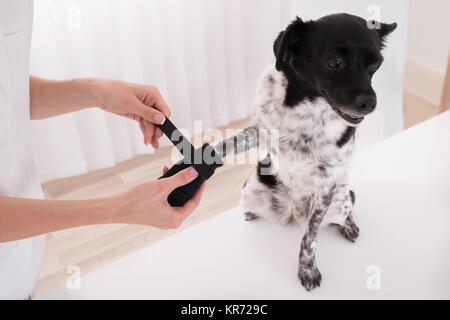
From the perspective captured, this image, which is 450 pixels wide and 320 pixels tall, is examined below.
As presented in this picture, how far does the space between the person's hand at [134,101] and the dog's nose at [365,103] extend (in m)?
0.52

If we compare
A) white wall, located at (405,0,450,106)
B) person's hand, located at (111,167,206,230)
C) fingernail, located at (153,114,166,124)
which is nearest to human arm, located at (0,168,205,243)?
person's hand, located at (111,167,206,230)

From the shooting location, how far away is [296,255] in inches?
50.3

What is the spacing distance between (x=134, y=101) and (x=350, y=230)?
2.53 ft

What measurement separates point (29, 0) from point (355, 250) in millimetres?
1181

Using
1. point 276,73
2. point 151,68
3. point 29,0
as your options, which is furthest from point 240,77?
point 29,0

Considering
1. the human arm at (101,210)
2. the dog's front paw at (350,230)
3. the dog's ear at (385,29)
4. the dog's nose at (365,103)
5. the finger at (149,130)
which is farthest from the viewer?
the dog's front paw at (350,230)

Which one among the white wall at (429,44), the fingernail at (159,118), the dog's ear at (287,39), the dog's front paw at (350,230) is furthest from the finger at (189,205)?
the white wall at (429,44)

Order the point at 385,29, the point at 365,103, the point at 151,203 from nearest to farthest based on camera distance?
the point at 151,203 < the point at 365,103 < the point at 385,29

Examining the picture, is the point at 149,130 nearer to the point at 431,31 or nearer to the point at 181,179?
the point at 181,179

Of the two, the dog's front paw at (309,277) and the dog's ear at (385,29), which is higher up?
the dog's ear at (385,29)

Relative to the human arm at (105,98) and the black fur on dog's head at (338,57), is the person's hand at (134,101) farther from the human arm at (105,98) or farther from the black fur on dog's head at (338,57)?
the black fur on dog's head at (338,57)

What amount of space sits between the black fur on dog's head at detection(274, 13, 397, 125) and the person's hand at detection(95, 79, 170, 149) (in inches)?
14.7

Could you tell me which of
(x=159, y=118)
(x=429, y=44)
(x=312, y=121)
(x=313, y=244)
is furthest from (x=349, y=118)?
(x=429, y=44)

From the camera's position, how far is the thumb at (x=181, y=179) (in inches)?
35.9
